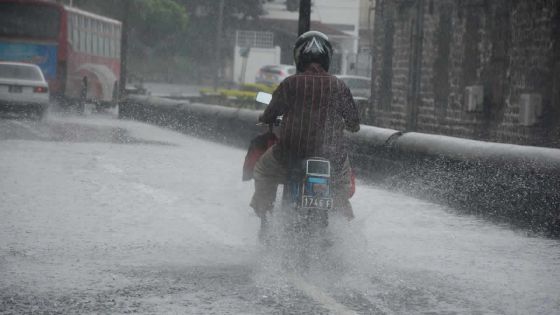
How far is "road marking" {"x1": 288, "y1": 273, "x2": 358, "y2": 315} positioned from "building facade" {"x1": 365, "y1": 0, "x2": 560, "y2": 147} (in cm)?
1186

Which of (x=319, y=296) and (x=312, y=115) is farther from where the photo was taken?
(x=312, y=115)

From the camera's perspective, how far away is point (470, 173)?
12.7m

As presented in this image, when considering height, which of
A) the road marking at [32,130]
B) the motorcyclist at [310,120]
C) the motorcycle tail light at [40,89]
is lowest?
the road marking at [32,130]

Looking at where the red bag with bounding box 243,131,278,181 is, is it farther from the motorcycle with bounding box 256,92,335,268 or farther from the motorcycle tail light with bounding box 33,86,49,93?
the motorcycle tail light with bounding box 33,86,49,93

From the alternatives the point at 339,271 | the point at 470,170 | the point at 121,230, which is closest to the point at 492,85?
the point at 470,170

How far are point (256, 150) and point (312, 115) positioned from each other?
75cm

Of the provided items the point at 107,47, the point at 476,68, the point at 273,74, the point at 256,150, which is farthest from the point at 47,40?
the point at 273,74

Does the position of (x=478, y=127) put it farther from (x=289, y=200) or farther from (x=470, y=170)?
(x=289, y=200)

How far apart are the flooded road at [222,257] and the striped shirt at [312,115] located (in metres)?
0.59

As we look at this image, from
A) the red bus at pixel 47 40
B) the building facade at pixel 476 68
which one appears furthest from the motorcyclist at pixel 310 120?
the red bus at pixel 47 40

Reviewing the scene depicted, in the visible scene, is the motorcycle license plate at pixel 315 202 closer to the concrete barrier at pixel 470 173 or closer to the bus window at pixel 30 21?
the concrete barrier at pixel 470 173

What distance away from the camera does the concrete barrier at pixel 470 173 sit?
11.2m

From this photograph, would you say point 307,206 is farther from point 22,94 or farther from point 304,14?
point 22,94

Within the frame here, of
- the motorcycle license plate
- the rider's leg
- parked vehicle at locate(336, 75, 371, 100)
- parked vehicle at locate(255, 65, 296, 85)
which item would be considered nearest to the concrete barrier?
the rider's leg
